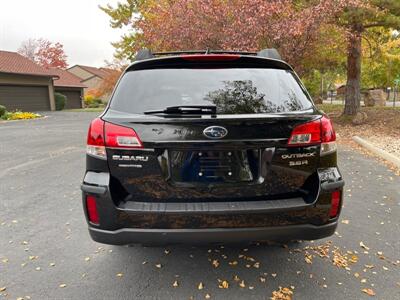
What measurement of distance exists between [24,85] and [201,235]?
1240 inches

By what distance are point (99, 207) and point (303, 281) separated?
1736mm

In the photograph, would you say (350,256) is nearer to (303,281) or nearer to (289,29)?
(303,281)

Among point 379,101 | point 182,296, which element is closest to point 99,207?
point 182,296

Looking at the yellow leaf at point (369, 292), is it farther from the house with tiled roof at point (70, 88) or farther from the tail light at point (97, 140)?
the house with tiled roof at point (70, 88)

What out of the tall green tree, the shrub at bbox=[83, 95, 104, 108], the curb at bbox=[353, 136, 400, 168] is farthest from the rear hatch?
the shrub at bbox=[83, 95, 104, 108]

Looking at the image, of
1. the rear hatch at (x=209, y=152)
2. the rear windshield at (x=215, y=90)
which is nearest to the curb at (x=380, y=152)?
the rear windshield at (x=215, y=90)

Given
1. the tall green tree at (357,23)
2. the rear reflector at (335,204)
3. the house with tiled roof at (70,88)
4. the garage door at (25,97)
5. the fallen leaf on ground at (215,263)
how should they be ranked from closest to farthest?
the rear reflector at (335,204), the fallen leaf on ground at (215,263), the tall green tree at (357,23), the garage door at (25,97), the house with tiled roof at (70,88)

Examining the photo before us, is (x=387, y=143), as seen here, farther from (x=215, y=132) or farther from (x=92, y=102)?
(x=92, y=102)

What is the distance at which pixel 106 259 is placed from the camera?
308 centimetres

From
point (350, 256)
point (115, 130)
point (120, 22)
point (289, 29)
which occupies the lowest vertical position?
point (350, 256)

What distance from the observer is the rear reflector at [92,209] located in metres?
2.31

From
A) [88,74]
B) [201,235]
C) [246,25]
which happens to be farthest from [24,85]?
[201,235]

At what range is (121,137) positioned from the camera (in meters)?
2.25

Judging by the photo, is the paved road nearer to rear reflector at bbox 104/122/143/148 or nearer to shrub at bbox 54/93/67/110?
rear reflector at bbox 104/122/143/148
